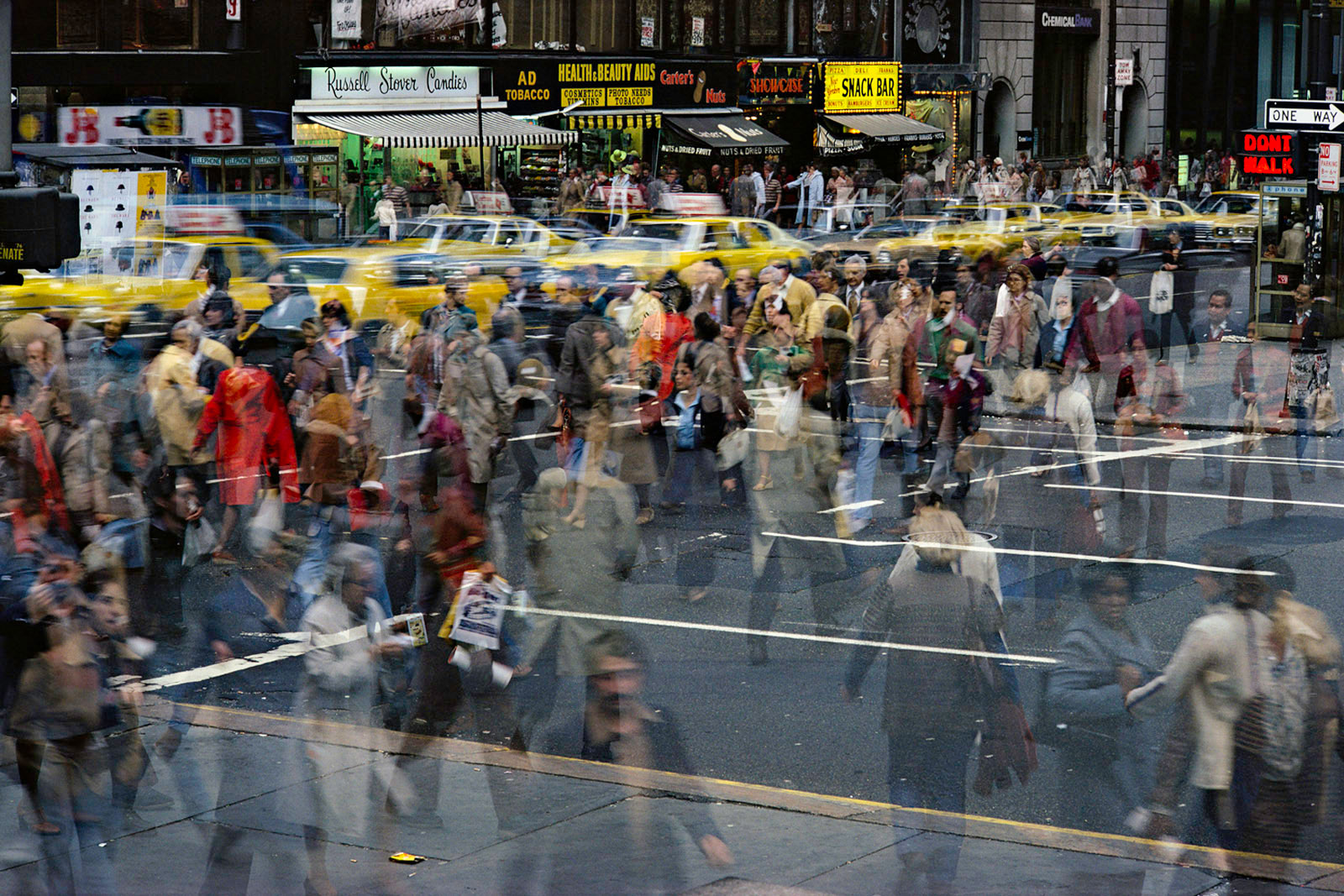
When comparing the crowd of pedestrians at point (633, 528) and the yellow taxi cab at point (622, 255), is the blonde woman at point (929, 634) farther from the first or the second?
the yellow taxi cab at point (622, 255)

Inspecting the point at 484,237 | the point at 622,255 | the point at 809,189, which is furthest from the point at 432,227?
the point at 809,189

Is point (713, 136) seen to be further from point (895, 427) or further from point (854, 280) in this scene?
point (895, 427)

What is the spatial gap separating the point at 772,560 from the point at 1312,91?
48.1 ft

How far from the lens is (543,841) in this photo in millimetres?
7359

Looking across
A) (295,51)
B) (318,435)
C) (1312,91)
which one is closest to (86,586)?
(318,435)

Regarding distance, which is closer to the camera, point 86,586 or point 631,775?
point 631,775

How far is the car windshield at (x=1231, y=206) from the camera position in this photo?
38.0 m

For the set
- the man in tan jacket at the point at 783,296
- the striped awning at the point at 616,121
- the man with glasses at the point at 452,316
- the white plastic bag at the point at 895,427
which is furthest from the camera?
the striped awning at the point at 616,121

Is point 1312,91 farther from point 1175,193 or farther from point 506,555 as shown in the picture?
point 1175,193

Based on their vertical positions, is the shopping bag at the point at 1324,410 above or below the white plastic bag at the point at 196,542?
above

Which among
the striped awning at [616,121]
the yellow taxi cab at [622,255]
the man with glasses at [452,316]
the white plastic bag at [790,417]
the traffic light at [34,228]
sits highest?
the striped awning at [616,121]

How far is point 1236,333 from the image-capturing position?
26.9 metres

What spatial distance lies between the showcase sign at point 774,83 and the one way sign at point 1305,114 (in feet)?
79.3

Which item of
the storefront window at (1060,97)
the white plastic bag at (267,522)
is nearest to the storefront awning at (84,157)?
the white plastic bag at (267,522)
